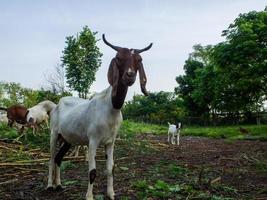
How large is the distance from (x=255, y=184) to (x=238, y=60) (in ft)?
89.1

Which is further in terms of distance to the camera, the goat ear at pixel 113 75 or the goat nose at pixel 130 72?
the goat ear at pixel 113 75

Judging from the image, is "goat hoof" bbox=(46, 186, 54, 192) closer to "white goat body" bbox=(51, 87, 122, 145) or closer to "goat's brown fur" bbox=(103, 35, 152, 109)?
"white goat body" bbox=(51, 87, 122, 145)

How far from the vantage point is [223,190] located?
7.52m

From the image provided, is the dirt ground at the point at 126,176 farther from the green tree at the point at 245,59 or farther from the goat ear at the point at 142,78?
the green tree at the point at 245,59

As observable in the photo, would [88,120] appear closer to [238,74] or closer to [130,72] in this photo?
[130,72]

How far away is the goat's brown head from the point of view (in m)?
5.89

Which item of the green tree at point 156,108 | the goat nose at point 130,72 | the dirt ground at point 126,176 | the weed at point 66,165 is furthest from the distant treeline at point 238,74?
the goat nose at point 130,72

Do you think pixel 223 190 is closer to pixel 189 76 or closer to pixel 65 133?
pixel 65 133

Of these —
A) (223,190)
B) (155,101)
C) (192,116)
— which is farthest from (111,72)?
(155,101)

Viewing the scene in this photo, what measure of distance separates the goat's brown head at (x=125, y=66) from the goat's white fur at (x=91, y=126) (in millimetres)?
410

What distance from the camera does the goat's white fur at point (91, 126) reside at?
6.28 meters

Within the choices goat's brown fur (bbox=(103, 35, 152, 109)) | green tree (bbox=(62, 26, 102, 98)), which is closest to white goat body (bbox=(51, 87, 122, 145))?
goat's brown fur (bbox=(103, 35, 152, 109))

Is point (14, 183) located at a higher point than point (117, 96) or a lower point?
lower

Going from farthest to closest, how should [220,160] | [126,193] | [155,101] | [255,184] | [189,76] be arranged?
[155,101]
[189,76]
[220,160]
[255,184]
[126,193]
